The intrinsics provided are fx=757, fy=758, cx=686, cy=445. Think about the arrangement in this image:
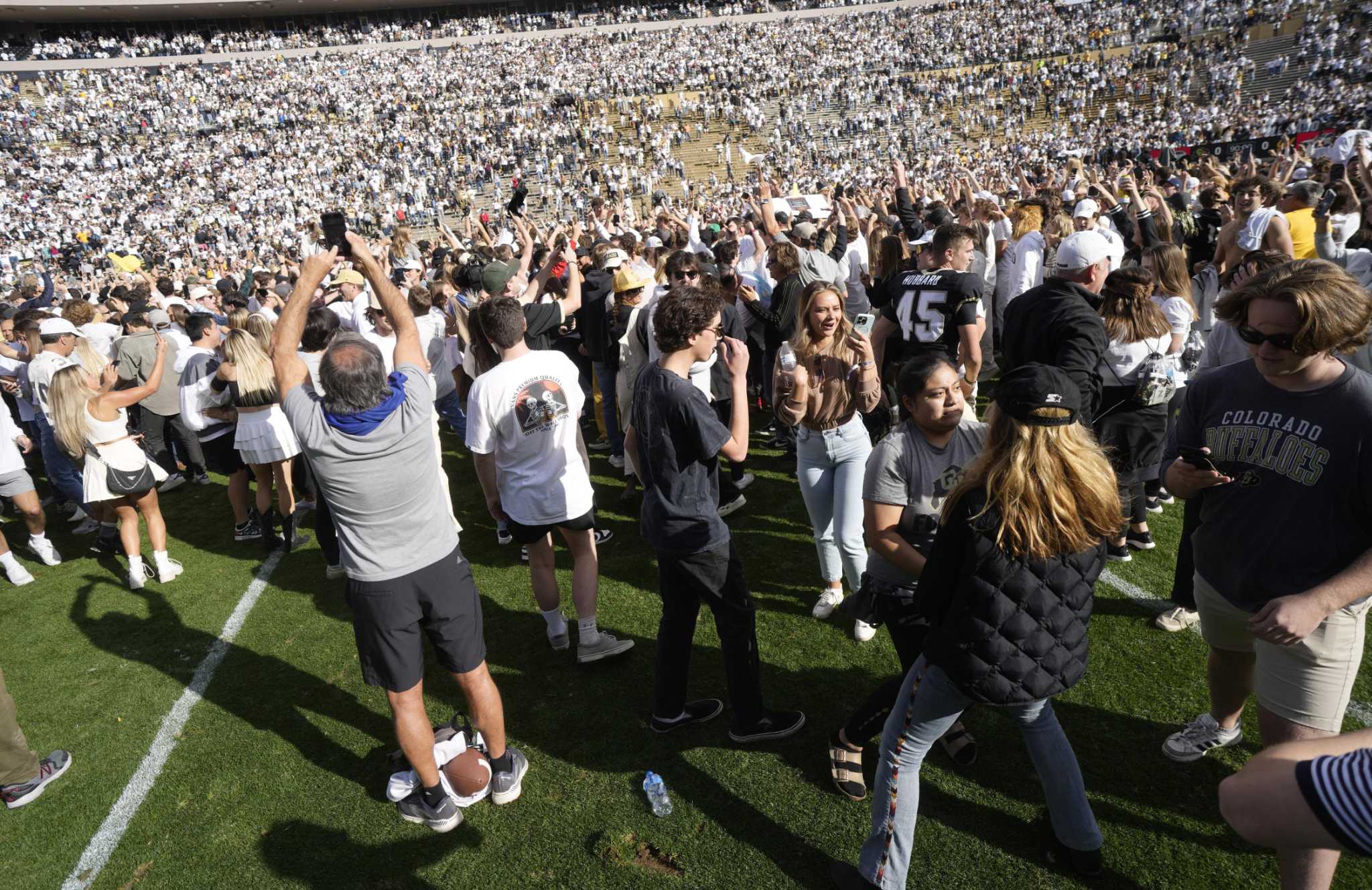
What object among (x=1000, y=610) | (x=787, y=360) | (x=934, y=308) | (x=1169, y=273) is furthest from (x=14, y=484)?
(x=1169, y=273)

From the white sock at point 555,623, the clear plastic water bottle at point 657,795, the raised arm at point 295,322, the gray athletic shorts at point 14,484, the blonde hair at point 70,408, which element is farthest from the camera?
the gray athletic shorts at point 14,484

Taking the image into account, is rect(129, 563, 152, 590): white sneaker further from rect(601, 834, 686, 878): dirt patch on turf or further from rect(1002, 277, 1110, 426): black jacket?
rect(1002, 277, 1110, 426): black jacket

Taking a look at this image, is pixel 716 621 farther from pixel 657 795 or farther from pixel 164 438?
pixel 164 438

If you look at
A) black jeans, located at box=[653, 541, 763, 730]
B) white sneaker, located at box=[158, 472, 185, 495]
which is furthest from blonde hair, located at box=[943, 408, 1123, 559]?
white sneaker, located at box=[158, 472, 185, 495]

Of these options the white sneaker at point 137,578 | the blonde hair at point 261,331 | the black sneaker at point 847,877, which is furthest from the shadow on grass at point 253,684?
the black sneaker at point 847,877

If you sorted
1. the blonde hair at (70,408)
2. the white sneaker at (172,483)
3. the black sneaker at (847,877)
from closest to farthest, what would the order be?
1. the black sneaker at (847,877)
2. the blonde hair at (70,408)
3. the white sneaker at (172,483)

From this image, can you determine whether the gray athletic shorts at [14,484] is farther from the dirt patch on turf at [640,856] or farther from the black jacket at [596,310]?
the dirt patch on turf at [640,856]

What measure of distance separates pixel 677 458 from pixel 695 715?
138 cm

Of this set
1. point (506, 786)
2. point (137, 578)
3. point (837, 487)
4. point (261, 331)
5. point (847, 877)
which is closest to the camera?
point (847, 877)

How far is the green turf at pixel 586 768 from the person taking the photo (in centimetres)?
290

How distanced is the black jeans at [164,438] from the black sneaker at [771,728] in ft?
23.3

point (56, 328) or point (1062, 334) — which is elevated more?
point (1062, 334)

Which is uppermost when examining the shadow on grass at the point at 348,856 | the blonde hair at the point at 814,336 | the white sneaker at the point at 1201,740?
the blonde hair at the point at 814,336

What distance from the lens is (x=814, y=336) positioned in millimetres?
4047
